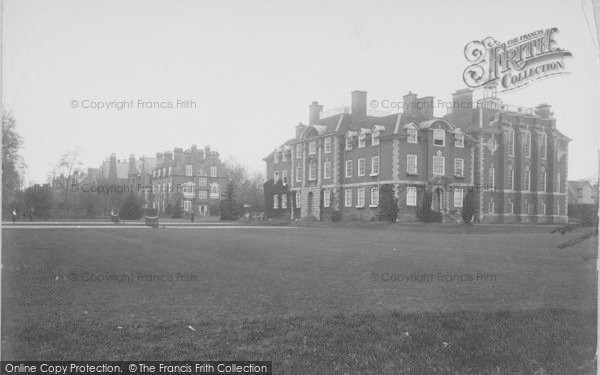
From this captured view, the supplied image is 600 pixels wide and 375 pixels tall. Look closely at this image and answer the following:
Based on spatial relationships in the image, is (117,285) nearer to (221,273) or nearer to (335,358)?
(221,273)

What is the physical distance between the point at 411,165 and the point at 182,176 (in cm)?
1807

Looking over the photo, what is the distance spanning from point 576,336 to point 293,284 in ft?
14.8

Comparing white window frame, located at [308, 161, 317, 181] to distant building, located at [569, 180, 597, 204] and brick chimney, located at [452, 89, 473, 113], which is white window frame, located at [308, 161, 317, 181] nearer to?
brick chimney, located at [452, 89, 473, 113]

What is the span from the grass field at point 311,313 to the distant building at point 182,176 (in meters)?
1.89

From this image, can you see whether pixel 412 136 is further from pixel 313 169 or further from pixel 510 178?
pixel 510 178

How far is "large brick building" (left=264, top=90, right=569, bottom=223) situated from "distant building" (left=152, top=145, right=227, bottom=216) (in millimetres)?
3011

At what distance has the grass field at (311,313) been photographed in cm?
504

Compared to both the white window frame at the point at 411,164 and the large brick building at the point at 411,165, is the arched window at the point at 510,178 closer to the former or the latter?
the large brick building at the point at 411,165

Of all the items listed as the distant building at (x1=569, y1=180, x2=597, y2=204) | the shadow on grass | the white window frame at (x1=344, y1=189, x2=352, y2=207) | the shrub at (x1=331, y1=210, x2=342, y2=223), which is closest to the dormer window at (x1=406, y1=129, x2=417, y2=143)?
the white window frame at (x1=344, y1=189, x2=352, y2=207)

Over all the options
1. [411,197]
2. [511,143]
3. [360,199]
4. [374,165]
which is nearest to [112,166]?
[360,199]

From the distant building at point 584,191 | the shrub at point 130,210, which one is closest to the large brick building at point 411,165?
the shrub at point 130,210

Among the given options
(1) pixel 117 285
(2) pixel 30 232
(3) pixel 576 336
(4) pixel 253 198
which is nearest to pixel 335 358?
(3) pixel 576 336

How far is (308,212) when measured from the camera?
24.9 meters

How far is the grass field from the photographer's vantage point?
16.5 feet
